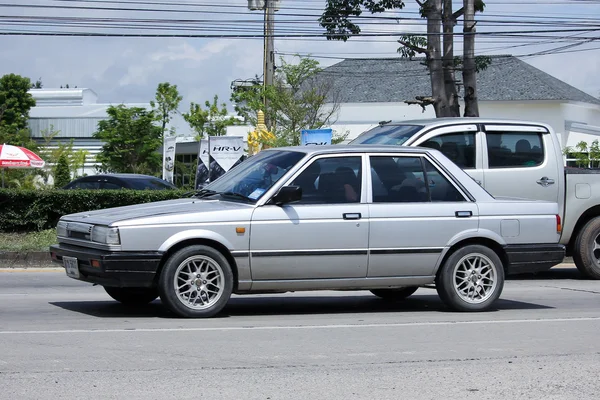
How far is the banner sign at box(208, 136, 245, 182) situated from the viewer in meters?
22.0

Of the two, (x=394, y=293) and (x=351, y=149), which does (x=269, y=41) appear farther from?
(x=351, y=149)

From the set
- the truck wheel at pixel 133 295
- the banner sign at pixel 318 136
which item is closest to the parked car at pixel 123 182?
the banner sign at pixel 318 136

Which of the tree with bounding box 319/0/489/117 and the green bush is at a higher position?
the tree with bounding box 319/0/489/117

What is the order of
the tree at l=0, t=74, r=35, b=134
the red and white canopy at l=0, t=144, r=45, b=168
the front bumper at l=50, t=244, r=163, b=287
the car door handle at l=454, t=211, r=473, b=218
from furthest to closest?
the tree at l=0, t=74, r=35, b=134, the red and white canopy at l=0, t=144, r=45, b=168, the car door handle at l=454, t=211, r=473, b=218, the front bumper at l=50, t=244, r=163, b=287

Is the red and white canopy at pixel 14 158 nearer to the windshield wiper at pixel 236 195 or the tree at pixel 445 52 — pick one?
the tree at pixel 445 52

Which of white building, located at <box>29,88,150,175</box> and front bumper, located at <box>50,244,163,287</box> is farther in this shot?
Result: white building, located at <box>29,88,150,175</box>

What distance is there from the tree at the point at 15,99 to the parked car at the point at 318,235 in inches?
2107

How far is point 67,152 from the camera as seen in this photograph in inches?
1912

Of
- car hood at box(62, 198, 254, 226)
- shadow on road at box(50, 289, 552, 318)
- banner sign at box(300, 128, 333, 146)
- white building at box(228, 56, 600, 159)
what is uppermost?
white building at box(228, 56, 600, 159)

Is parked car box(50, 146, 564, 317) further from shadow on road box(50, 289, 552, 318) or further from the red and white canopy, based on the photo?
the red and white canopy

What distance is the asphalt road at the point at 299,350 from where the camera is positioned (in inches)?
231

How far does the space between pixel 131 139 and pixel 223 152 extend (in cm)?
2615

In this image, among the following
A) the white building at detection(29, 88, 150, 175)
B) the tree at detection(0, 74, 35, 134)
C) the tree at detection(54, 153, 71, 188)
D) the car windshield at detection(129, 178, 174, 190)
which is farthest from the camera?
the tree at detection(0, 74, 35, 134)

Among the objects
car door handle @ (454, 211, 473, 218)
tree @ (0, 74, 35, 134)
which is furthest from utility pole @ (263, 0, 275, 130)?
tree @ (0, 74, 35, 134)
